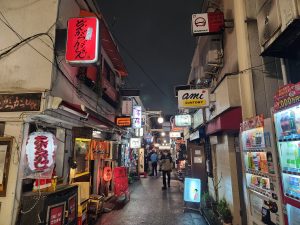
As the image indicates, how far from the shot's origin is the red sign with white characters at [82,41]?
752 cm

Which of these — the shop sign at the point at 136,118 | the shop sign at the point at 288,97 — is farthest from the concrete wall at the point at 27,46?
the shop sign at the point at 136,118

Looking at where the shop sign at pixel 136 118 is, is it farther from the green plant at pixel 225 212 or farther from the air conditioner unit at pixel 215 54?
the green plant at pixel 225 212

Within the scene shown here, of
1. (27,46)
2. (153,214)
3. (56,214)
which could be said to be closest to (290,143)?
(56,214)

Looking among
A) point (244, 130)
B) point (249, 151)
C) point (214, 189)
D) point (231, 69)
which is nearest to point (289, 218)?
point (249, 151)

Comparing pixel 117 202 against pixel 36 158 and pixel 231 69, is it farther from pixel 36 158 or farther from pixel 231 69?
pixel 231 69

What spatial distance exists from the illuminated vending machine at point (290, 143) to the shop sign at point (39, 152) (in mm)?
5967

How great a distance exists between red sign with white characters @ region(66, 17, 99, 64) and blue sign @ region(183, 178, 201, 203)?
766 cm

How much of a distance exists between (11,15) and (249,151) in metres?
9.13

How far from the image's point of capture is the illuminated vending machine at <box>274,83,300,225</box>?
3914 mm

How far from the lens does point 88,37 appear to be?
7.78 meters

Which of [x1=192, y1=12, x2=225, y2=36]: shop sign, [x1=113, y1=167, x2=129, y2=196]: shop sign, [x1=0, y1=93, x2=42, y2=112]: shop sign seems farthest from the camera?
[x1=113, y1=167, x2=129, y2=196]: shop sign

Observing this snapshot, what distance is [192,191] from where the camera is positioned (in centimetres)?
1123

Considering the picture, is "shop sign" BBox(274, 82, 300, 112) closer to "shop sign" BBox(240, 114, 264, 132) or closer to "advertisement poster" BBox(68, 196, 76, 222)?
"shop sign" BBox(240, 114, 264, 132)

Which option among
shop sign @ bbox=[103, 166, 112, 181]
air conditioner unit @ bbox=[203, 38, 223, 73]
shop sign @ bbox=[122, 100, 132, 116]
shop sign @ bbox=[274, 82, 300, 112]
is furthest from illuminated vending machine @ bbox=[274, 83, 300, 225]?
shop sign @ bbox=[122, 100, 132, 116]
